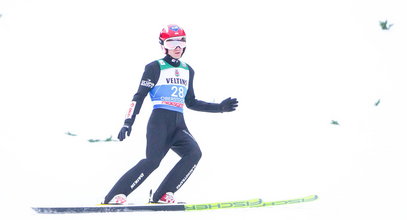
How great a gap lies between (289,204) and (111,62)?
10839mm

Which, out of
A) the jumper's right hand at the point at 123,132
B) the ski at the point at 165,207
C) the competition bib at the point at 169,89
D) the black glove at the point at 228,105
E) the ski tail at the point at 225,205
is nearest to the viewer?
the ski at the point at 165,207

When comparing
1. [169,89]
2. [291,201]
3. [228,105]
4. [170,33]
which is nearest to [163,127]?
[169,89]

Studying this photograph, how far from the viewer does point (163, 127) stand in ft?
23.0

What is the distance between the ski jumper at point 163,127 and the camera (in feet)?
22.5

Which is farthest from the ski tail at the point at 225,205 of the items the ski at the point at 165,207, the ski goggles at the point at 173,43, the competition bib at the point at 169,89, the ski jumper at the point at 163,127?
the ski goggles at the point at 173,43

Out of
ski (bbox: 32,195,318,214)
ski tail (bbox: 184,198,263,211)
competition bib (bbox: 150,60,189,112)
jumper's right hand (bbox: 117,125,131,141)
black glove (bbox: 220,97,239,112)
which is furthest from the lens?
black glove (bbox: 220,97,239,112)

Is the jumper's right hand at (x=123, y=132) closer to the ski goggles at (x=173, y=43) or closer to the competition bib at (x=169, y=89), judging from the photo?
the competition bib at (x=169, y=89)

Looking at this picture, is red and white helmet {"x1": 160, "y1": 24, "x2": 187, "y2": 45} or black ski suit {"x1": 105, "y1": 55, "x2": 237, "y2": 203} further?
red and white helmet {"x1": 160, "y1": 24, "x2": 187, "y2": 45}

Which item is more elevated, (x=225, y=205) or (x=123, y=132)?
(x=123, y=132)

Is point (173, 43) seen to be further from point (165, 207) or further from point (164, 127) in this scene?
point (165, 207)

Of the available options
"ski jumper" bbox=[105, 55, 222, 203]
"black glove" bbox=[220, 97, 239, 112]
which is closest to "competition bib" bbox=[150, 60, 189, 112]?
"ski jumper" bbox=[105, 55, 222, 203]

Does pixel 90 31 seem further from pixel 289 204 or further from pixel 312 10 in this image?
pixel 289 204

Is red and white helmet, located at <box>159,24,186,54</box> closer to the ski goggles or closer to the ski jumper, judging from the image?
the ski goggles

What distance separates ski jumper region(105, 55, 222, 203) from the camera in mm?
6855
